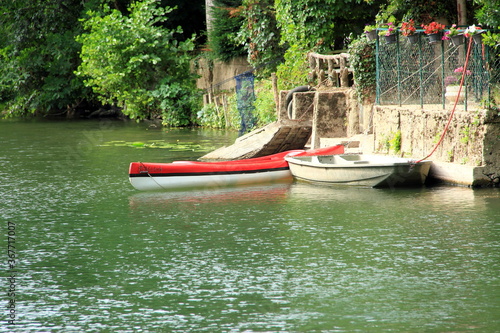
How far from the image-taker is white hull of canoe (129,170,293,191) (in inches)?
580

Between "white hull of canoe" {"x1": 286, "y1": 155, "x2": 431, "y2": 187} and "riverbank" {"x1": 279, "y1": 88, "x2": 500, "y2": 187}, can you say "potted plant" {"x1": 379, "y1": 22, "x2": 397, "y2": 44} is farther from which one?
"white hull of canoe" {"x1": 286, "y1": 155, "x2": 431, "y2": 187}

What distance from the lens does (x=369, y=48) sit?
1827 centimetres

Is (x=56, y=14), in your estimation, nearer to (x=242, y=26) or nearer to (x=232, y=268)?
(x=242, y=26)

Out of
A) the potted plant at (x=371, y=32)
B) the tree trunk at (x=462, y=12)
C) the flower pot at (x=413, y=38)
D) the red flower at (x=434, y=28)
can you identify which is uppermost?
the tree trunk at (x=462, y=12)

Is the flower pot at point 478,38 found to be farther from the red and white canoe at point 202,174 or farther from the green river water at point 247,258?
the red and white canoe at point 202,174

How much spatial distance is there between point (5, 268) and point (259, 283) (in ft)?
9.76

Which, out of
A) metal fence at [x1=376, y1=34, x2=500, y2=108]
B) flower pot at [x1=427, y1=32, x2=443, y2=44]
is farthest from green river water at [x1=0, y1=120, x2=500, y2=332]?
flower pot at [x1=427, y1=32, x2=443, y2=44]

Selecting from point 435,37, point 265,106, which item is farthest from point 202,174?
point 265,106

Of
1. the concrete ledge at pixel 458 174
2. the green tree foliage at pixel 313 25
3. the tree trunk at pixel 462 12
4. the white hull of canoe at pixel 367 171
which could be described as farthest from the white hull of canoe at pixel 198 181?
the green tree foliage at pixel 313 25

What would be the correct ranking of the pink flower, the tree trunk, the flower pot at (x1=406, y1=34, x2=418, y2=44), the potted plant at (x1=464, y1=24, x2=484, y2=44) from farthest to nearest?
the tree trunk < the flower pot at (x1=406, y1=34, x2=418, y2=44) < the pink flower < the potted plant at (x1=464, y1=24, x2=484, y2=44)

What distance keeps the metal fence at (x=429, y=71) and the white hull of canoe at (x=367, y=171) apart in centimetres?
140

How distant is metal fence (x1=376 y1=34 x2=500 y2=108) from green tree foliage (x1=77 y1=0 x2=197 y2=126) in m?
14.6

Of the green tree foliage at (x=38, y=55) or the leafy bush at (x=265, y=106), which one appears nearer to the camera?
the leafy bush at (x=265, y=106)

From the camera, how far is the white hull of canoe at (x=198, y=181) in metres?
14.7
